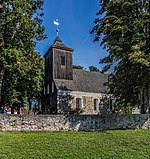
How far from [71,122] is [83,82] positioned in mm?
14749

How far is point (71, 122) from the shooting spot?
1711cm

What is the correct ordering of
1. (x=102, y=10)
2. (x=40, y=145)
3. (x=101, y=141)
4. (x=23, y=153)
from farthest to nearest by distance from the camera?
(x=102, y=10)
(x=101, y=141)
(x=40, y=145)
(x=23, y=153)

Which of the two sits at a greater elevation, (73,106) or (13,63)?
(13,63)

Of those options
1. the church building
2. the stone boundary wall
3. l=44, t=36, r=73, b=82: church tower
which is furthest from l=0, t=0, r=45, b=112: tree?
l=44, t=36, r=73, b=82: church tower

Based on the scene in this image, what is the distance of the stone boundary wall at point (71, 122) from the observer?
15.8 m

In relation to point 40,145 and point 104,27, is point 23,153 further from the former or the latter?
point 104,27

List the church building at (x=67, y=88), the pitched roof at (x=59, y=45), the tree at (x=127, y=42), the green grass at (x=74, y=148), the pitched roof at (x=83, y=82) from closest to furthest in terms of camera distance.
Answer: the green grass at (x=74, y=148) < the tree at (x=127, y=42) < the church building at (x=67, y=88) < the pitched roof at (x=83, y=82) < the pitched roof at (x=59, y=45)

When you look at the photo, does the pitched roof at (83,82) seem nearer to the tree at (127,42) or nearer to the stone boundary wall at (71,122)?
the tree at (127,42)

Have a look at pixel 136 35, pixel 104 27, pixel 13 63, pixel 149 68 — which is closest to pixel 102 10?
pixel 104 27

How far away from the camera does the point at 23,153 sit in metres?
9.61

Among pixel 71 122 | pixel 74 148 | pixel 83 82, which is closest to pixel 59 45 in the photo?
pixel 83 82

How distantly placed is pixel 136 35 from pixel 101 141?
929cm

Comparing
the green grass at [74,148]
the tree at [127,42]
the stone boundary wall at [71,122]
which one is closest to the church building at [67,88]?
the tree at [127,42]

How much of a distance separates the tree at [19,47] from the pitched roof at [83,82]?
627 cm
